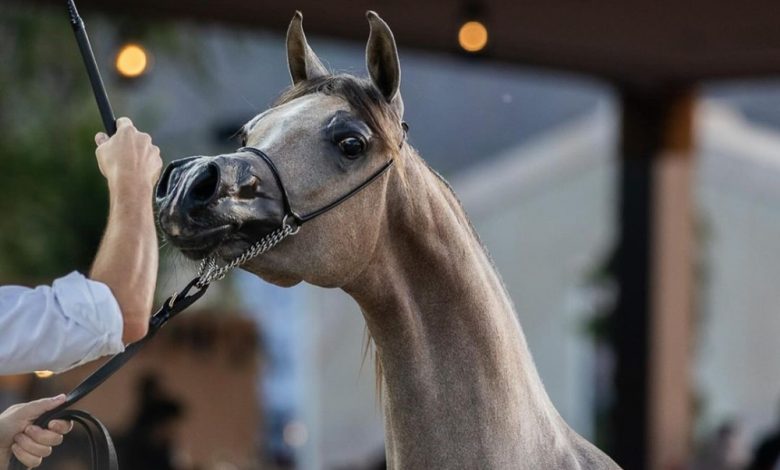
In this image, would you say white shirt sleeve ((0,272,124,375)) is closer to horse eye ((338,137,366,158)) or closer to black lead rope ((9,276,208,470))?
black lead rope ((9,276,208,470))

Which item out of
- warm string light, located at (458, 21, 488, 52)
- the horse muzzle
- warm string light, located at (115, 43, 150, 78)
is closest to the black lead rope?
the horse muzzle

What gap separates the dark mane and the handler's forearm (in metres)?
0.62

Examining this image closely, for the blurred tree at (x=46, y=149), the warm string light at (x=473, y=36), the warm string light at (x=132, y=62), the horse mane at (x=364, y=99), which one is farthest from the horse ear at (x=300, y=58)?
the blurred tree at (x=46, y=149)

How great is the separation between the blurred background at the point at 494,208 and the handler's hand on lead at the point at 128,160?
536mm

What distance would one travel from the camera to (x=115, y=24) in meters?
7.95

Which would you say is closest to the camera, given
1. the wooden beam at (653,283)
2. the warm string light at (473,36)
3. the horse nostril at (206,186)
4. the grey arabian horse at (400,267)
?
the horse nostril at (206,186)

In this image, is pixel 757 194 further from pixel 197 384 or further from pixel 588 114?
pixel 197 384

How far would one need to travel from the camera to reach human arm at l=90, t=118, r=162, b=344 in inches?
81.9

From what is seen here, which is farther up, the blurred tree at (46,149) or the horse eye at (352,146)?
the horse eye at (352,146)

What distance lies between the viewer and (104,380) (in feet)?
8.16

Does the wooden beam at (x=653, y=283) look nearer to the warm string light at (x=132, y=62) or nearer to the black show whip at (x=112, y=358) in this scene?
the warm string light at (x=132, y=62)

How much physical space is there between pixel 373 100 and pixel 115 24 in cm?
559

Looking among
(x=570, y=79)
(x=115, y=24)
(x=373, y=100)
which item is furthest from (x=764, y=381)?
(x=373, y=100)

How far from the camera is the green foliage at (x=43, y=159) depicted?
366 inches
